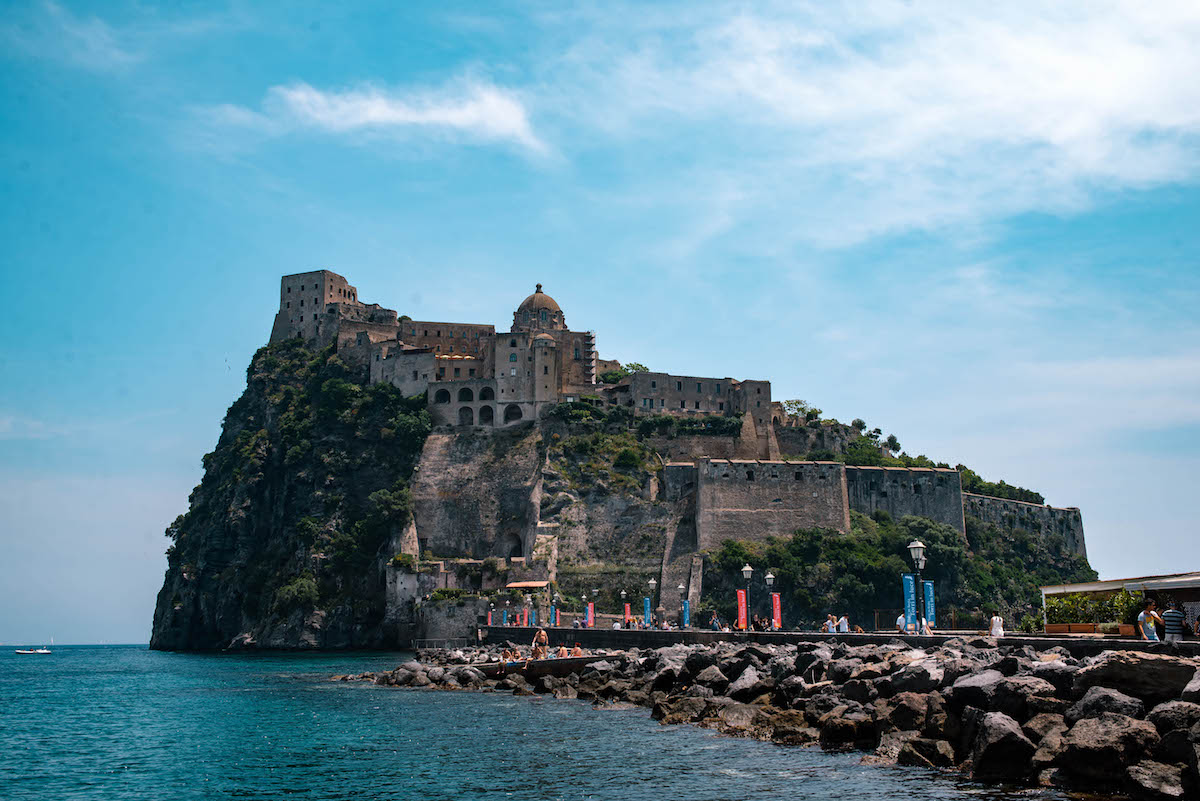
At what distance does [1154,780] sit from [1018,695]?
12.4ft

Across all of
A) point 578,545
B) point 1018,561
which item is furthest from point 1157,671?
point 1018,561

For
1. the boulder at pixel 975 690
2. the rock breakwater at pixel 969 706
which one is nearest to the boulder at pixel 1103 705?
the rock breakwater at pixel 969 706

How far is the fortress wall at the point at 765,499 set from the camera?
6644 cm

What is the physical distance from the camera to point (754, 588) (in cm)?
6250

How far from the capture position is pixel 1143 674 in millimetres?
18234

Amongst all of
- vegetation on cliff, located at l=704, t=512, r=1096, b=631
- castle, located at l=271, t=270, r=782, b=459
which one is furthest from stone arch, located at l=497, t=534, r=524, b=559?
vegetation on cliff, located at l=704, t=512, r=1096, b=631

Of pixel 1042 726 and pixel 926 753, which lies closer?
pixel 1042 726

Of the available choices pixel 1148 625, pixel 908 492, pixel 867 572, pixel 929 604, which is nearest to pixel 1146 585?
pixel 1148 625

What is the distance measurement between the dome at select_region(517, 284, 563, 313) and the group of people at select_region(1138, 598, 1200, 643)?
66.3 meters

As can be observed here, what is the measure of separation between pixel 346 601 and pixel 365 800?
5747 centimetres

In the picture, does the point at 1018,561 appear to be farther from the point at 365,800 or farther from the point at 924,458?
the point at 365,800

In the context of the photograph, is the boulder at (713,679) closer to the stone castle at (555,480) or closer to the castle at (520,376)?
the stone castle at (555,480)

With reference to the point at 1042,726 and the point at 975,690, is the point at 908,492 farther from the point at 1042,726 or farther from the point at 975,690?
the point at 1042,726

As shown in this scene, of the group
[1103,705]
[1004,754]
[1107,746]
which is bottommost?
[1004,754]
